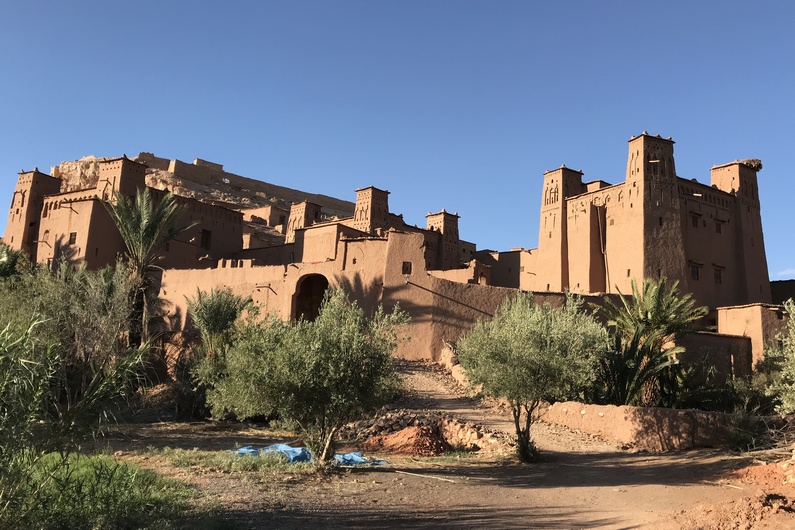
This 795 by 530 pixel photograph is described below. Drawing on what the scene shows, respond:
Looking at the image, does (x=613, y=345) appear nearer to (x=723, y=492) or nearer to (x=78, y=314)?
(x=723, y=492)

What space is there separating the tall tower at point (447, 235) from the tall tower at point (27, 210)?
2005 centimetres

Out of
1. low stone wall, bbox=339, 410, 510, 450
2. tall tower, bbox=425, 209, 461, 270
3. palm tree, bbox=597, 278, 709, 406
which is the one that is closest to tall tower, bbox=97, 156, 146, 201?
tall tower, bbox=425, 209, 461, 270

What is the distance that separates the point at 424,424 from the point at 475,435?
4.11 ft

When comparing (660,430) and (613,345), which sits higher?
(613,345)

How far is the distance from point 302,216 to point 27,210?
564 inches

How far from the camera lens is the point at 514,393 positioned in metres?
12.5

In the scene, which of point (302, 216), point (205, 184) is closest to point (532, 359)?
point (302, 216)

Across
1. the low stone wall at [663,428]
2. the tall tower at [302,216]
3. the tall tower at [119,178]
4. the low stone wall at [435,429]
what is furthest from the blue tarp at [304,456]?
the tall tower at [302,216]

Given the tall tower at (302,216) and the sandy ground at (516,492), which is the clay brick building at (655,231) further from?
the sandy ground at (516,492)

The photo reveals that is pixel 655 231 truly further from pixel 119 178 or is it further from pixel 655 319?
pixel 119 178

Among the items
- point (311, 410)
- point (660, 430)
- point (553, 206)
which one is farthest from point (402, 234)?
point (311, 410)

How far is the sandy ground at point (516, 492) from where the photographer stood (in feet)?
27.3

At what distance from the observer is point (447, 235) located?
36812mm

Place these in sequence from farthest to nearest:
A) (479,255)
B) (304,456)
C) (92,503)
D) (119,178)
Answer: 1. (479,255)
2. (119,178)
3. (304,456)
4. (92,503)
